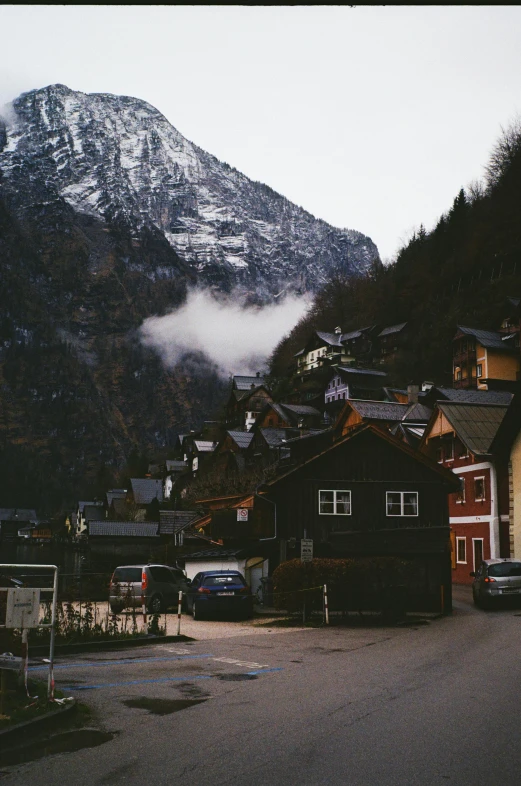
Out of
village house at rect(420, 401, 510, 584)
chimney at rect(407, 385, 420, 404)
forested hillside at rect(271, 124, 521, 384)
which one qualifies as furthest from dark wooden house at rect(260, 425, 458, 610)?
forested hillside at rect(271, 124, 521, 384)

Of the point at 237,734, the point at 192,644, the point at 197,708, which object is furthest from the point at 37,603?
the point at 192,644

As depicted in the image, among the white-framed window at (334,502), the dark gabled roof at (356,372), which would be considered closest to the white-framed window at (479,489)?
the white-framed window at (334,502)

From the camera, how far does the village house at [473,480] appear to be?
42.3 m

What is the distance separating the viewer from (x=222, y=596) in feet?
87.8

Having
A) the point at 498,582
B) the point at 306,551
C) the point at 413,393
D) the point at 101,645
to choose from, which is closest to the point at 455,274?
the point at 413,393

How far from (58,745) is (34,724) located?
0.53 metres

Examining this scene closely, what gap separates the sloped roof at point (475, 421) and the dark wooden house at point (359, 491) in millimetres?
8220

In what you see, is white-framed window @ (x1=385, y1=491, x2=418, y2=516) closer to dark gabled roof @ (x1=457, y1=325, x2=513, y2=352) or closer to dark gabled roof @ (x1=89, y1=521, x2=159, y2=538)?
dark gabled roof @ (x1=89, y1=521, x2=159, y2=538)

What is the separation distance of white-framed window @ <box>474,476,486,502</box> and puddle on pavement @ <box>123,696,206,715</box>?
35.5 meters

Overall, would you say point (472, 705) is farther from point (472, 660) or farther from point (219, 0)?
point (219, 0)

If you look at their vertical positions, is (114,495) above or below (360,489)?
above

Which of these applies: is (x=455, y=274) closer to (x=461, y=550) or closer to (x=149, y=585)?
(x=461, y=550)

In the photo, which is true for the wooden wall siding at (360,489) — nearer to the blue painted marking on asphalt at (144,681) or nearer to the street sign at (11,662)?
the blue painted marking on asphalt at (144,681)

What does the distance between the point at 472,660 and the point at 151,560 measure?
39.7m
